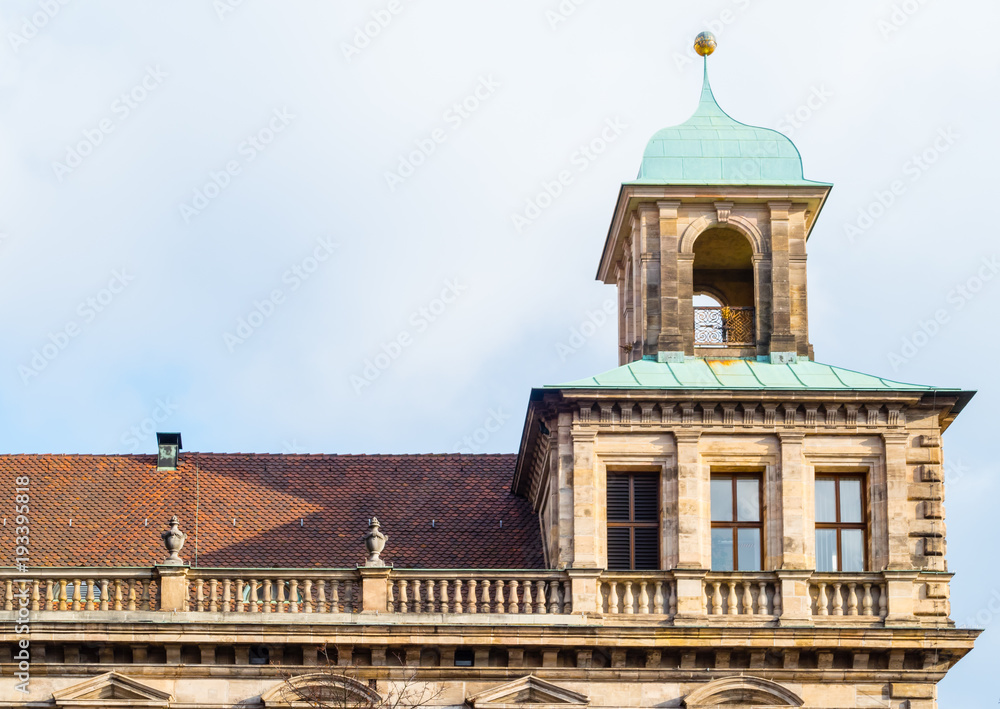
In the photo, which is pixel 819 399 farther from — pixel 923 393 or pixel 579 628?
pixel 579 628

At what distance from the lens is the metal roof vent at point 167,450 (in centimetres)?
4859

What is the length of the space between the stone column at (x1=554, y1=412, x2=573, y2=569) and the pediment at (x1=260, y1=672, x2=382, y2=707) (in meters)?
4.35

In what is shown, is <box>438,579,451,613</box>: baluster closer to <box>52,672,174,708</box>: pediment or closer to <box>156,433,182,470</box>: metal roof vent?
<box>52,672,174,708</box>: pediment

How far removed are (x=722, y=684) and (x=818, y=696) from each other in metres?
1.75

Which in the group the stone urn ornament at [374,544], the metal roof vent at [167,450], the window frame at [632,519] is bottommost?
the stone urn ornament at [374,544]

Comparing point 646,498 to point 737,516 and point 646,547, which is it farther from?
point 737,516

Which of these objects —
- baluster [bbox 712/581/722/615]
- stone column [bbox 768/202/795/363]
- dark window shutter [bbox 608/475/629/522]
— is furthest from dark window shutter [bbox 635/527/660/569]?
stone column [bbox 768/202/795/363]

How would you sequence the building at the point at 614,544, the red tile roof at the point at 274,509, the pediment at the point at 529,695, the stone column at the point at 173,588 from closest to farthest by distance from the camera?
the pediment at the point at 529,695
the building at the point at 614,544
the stone column at the point at 173,588
the red tile roof at the point at 274,509

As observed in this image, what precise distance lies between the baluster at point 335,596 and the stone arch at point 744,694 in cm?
536

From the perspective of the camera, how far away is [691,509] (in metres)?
43.2

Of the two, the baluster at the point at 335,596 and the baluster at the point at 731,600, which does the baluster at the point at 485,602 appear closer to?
the baluster at the point at 335,596

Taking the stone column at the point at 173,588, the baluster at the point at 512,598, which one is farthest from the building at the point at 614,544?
the baluster at the point at 512,598

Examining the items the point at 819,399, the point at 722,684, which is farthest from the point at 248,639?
the point at 819,399

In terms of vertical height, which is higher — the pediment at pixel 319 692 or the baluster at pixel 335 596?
the baluster at pixel 335 596
